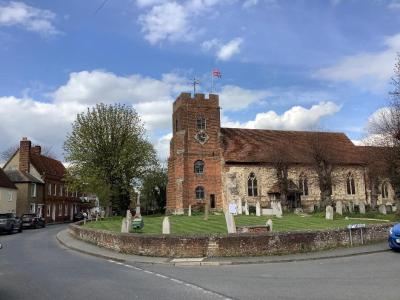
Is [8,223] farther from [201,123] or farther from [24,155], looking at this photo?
[201,123]

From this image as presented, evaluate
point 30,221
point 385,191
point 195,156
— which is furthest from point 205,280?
point 385,191

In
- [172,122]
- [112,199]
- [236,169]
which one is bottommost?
[112,199]

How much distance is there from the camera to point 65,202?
7094cm

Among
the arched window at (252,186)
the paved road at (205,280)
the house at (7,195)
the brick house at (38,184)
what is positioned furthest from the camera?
the brick house at (38,184)

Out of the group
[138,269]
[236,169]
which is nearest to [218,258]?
[138,269]

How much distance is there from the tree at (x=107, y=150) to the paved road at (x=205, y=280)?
32.0 meters

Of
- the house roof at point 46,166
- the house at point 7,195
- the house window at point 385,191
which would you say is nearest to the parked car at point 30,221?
the house at point 7,195

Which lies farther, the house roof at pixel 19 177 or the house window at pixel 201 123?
the house roof at pixel 19 177

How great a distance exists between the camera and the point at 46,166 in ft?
216

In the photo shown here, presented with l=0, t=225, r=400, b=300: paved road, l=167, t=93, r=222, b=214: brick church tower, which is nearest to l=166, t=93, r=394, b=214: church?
l=167, t=93, r=222, b=214: brick church tower

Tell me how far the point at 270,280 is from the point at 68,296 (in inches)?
202

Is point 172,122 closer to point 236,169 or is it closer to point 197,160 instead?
point 197,160

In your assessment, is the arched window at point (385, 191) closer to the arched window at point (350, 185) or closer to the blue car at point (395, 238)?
the arched window at point (350, 185)

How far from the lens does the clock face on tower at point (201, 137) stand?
54.4 m
